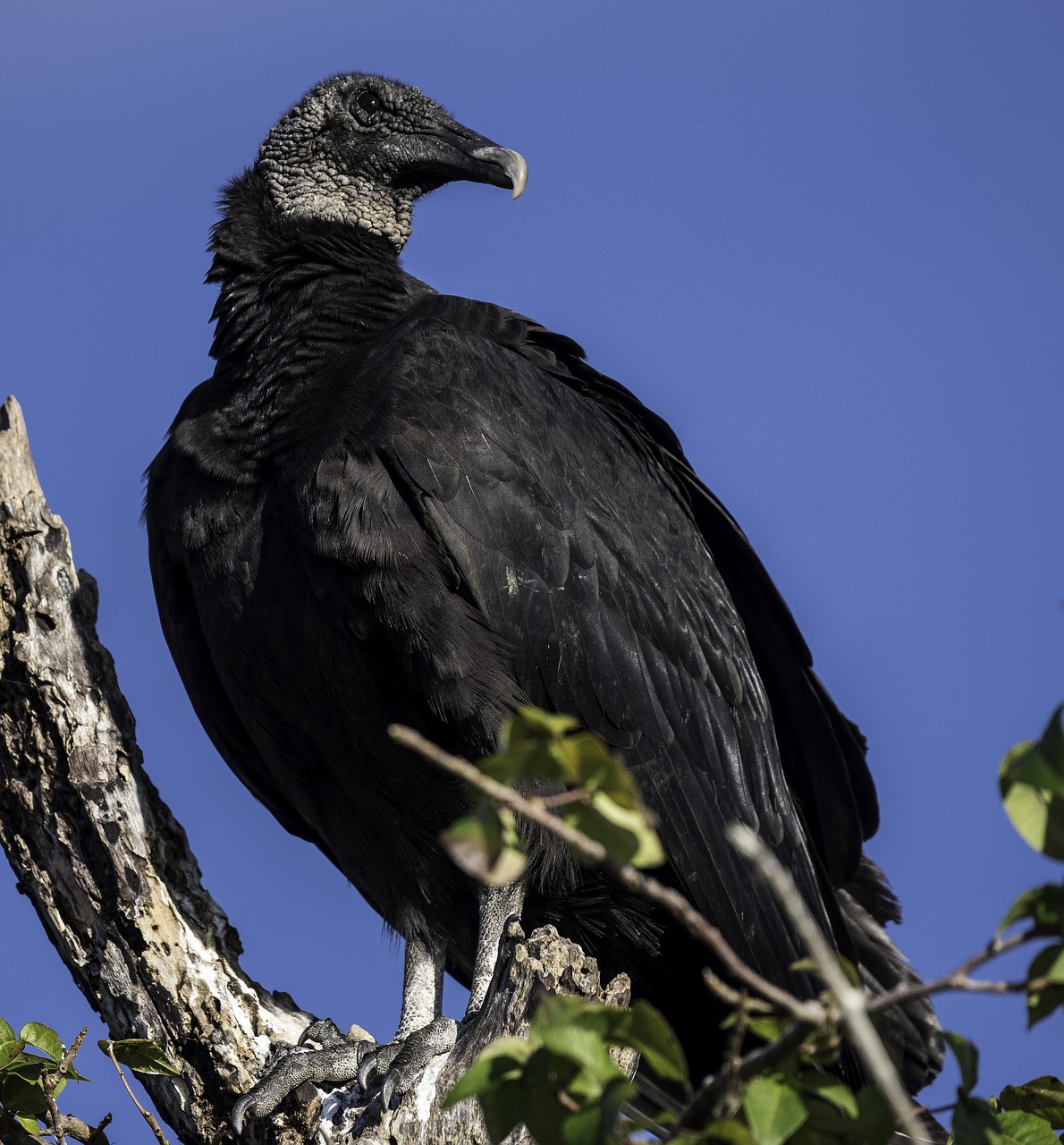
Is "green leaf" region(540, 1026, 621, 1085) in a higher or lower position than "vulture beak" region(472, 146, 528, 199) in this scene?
lower

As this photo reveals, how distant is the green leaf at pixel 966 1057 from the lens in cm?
152

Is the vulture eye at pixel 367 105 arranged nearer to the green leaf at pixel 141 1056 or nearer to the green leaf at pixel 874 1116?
the green leaf at pixel 141 1056

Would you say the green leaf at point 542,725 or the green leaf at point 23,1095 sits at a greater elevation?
the green leaf at point 23,1095

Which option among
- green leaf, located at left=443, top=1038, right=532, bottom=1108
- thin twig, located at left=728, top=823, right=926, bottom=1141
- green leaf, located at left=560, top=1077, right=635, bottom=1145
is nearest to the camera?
thin twig, located at left=728, top=823, right=926, bottom=1141

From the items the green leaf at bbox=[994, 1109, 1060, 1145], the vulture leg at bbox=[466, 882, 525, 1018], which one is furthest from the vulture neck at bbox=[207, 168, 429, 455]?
the green leaf at bbox=[994, 1109, 1060, 1145]

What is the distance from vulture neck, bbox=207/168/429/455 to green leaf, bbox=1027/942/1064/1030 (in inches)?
114

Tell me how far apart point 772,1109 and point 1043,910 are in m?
0.36

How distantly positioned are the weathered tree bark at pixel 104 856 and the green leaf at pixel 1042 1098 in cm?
187

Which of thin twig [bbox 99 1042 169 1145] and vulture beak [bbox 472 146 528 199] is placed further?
vulture beak [bbox 472 146 528 199]

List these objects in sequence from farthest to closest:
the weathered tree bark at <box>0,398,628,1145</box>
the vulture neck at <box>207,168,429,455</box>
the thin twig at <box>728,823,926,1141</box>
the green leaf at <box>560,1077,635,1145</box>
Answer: the vulture neck at <box>207,168,429,455</box> < the weathered tree bark at <box>0,398,628,1145</box> < the green leaf at <box>560,1077,635,1145</box> < the thin twig at <box>728,823,926,1141</box>

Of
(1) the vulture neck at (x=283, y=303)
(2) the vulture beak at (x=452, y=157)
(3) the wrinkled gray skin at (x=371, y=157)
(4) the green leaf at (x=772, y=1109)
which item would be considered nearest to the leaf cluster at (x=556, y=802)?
(4) the green leaf at (x=772, y=1109)

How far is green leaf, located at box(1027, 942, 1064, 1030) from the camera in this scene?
4.98 feet

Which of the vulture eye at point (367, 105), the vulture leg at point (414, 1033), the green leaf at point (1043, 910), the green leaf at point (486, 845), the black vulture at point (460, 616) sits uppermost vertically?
the vulture eye at point (367, 105)

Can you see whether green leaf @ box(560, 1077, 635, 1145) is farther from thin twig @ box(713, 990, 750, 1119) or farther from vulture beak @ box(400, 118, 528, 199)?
vulture beak @ box(400, 118, 528, 199)
